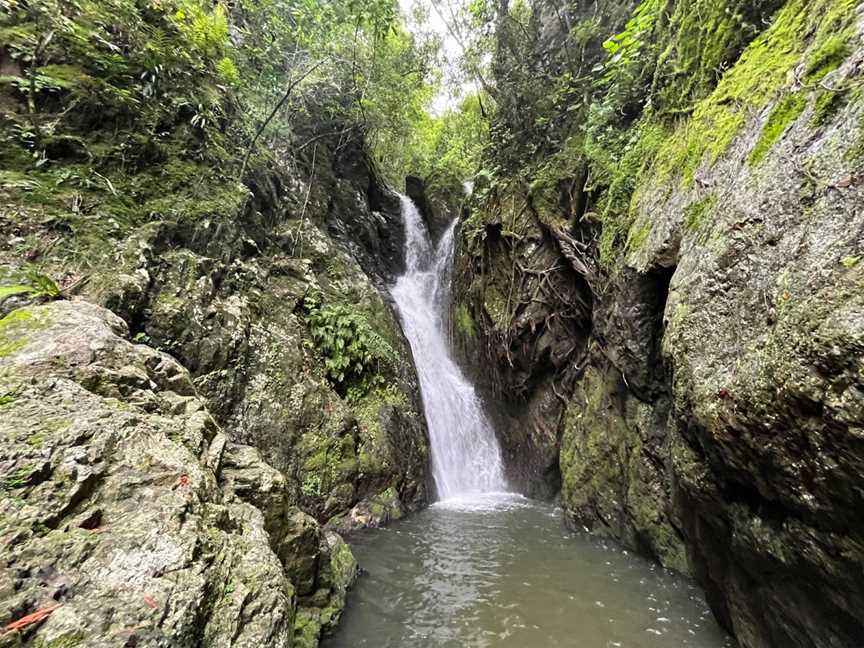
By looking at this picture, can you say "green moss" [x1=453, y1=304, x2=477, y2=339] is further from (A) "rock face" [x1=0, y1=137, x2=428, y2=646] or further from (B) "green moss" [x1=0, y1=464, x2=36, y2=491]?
(B) "green moss" [x1=0, y1=464, x2=36, y2=491]

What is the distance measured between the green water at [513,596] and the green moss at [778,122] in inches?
166

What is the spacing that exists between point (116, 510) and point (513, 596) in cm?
391

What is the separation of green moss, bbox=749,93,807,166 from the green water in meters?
4.23

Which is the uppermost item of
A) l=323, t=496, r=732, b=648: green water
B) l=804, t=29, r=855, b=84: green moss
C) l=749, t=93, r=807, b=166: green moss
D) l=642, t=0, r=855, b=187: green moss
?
l=642, t=0, r=855, b=187: green moss

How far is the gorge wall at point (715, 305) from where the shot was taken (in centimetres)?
222

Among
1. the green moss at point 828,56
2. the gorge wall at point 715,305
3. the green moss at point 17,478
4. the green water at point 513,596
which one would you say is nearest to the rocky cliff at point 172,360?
the green moss at point 17,478

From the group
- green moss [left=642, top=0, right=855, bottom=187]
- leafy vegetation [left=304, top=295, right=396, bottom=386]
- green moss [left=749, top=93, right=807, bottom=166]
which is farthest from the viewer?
leafy vegetation [left=304, top=295, right=396, bottom=386]

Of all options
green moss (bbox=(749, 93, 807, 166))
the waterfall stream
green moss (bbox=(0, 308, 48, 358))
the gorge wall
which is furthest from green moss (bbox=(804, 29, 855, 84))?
green moss (bbox=(0, 308, 48, 358))

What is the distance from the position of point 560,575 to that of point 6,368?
5.61m

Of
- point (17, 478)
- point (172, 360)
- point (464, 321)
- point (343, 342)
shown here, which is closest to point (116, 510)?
point (17, 478)

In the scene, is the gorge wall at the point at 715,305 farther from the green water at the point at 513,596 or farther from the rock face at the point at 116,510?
the rock face at the point at 116,510

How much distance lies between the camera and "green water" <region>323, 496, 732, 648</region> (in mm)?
3578

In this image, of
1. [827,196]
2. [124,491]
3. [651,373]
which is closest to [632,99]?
[651,373]

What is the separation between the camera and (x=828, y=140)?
2.46 metres
